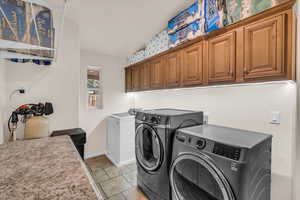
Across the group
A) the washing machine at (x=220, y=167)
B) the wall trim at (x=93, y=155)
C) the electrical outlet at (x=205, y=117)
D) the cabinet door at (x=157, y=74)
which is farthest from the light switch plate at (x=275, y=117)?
the wall trim at (x=93, y=155)

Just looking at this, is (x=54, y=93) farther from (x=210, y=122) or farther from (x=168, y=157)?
(x=210, y=122)

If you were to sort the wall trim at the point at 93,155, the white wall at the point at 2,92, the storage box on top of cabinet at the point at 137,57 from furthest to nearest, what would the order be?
1. the wall trim at the point at 93,155
2. the storage box on top of cabinet at the point at 137,57
3. the white wall at the point at 2,92

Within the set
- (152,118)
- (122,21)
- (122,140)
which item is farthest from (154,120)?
(122,21)

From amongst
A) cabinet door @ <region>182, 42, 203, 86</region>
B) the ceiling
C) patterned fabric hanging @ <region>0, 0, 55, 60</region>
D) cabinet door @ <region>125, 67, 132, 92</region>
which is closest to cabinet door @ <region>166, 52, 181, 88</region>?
cabinet door @ <region>182, 42, 203, 86</region>

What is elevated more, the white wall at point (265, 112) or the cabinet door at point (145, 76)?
the cabinet door at point (145, 76)

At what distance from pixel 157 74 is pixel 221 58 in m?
1.21

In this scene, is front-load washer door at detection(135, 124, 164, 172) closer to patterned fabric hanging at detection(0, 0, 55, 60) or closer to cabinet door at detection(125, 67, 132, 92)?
patterned fabric hanging at detection(0, 0, 55, 60)

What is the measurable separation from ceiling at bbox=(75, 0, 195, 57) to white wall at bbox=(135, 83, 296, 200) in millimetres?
1344

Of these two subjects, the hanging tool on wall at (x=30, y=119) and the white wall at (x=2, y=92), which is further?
the hanging tool on wall at (x=30, y=119)

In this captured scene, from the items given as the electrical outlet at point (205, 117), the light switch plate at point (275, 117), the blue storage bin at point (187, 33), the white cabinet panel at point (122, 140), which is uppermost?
the blue storage bin at point (187, 33)

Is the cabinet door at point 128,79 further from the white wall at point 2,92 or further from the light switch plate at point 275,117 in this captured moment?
the light switch plate at point 275,117

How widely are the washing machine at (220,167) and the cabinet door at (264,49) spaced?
1.99ft

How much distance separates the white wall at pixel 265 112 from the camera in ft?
4.20

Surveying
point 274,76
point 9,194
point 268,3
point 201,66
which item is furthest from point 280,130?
point 9,194
